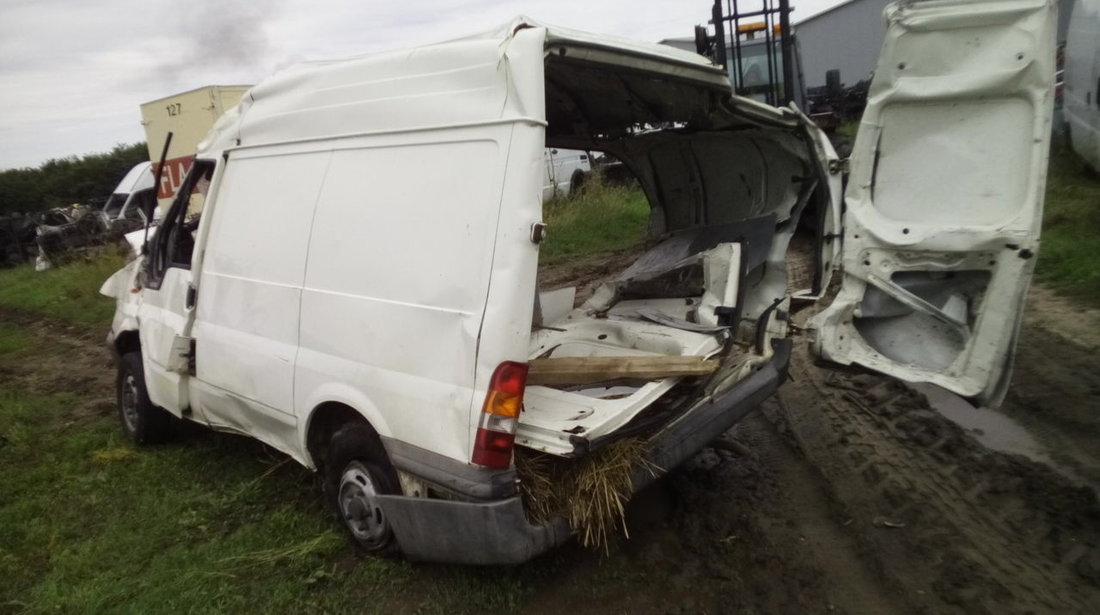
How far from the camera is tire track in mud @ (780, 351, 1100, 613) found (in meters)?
3.26

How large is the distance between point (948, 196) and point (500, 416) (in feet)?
8.26

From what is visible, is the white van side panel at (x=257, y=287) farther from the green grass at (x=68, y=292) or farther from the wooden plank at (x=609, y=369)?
the green grass at (x=68, y=292)

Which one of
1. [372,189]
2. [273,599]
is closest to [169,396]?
[273,599]

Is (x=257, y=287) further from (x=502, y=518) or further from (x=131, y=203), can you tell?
(x=131, y=203)

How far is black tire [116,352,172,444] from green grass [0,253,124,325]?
23.4ft

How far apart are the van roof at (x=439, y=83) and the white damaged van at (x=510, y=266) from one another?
0.04 ft

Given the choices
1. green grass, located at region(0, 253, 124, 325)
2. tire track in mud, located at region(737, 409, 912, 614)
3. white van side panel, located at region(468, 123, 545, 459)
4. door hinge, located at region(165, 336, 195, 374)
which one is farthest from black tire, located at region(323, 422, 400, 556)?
green grass, located at region(0, 253, 124, 325)

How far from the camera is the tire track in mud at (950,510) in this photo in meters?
3.26

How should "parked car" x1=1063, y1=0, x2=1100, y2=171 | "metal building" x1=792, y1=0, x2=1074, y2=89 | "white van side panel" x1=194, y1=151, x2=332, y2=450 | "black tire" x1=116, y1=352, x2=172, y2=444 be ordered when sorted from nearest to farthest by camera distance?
"white van side panel" x1=194, y1=151, x2=332, y2=450 → "black tire" x1=116, y1=352, x2=172, y2=444 → "parked car" x1=1063, y1=0, x2=1100, y2=171 → "metal building" x1=792, y1=0, x2=1074, y2=89

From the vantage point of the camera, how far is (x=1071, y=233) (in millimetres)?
8305

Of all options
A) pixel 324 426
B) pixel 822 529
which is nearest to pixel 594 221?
pixel 324 426

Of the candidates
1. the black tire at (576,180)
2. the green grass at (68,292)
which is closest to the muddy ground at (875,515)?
the green grass at (68,292)

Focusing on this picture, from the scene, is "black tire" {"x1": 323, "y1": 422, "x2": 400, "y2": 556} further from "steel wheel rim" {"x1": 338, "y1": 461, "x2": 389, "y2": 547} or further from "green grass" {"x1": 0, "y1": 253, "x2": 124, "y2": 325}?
"green grass" {"x1": 0, "y1": 253, "x2": 124, "y2": 325}

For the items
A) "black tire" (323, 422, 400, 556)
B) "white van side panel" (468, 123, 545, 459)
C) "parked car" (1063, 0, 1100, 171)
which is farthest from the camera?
"parked car" (1063, 0, 1100, 171)
